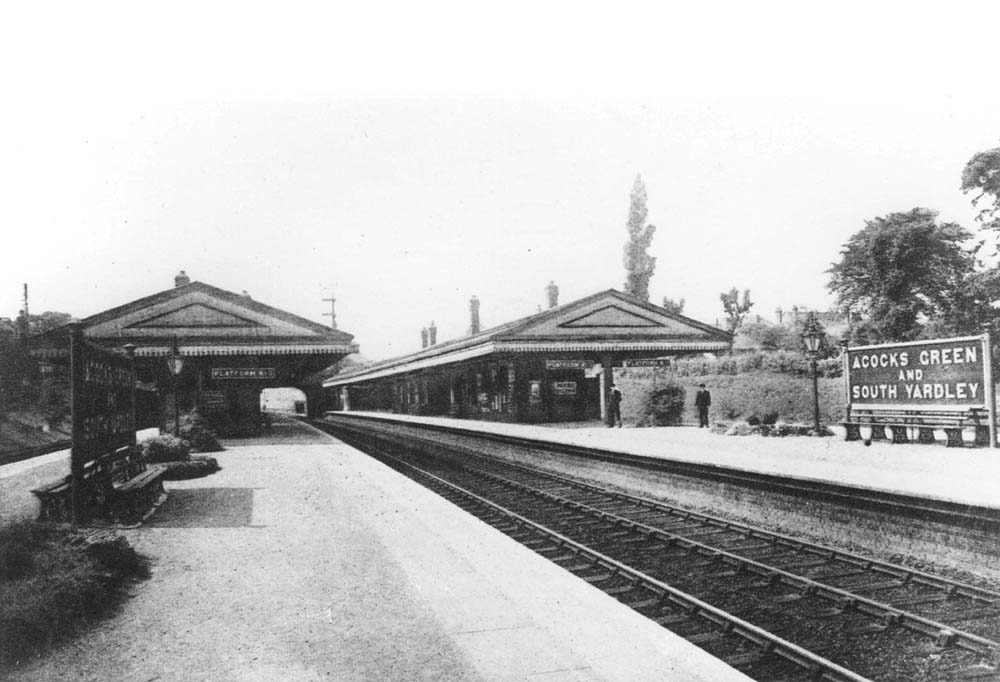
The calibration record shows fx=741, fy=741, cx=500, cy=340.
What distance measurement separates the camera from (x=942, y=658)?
4594 mm

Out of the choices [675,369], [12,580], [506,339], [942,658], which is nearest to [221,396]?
[506,339]

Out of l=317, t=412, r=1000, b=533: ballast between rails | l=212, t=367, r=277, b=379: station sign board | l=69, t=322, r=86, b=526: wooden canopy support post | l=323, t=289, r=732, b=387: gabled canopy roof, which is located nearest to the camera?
l=317, t=412, r=1000, b=533: ballast between rails

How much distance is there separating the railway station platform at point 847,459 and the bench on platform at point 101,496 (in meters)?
7.87

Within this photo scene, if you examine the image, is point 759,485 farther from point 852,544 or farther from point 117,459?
point 117,459

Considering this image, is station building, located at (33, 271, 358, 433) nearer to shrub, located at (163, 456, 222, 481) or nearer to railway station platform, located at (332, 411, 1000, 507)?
railway station platform, located at (332, 411, 1000, 507)

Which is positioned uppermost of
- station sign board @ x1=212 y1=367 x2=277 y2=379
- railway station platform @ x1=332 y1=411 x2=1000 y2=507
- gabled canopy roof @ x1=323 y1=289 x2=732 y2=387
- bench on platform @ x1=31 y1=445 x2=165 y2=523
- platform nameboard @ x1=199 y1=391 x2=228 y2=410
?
gabled canopy roof @ x1=323 y1=289 x2=732 y2=387

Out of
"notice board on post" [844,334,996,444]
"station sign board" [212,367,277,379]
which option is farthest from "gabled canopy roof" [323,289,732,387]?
"notice board on post" [844,334,996,444]

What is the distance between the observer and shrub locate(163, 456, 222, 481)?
11875mm

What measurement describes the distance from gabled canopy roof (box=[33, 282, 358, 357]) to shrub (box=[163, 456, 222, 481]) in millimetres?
12271

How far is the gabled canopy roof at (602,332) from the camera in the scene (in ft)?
85.5

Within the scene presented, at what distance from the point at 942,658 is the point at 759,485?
4846 millimetres

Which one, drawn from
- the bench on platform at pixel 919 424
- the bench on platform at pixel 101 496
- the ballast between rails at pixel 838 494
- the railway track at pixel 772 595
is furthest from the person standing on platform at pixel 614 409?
the bench on platform at pixel 101 496

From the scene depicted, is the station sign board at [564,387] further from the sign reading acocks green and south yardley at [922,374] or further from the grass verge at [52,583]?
the grass verge at [52,583]

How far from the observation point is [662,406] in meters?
24.2
